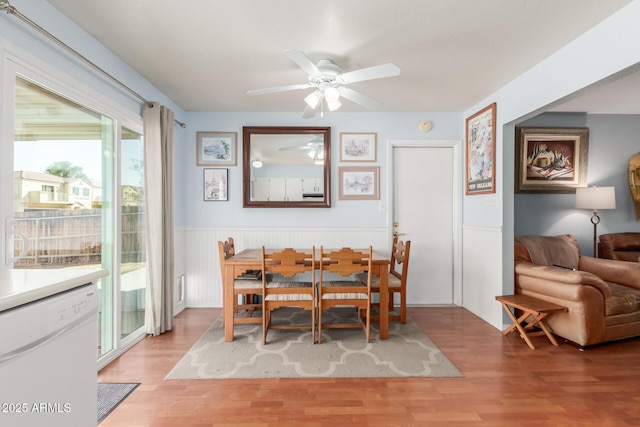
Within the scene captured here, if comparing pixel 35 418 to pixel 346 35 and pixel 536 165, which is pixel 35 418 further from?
pixel 536 165

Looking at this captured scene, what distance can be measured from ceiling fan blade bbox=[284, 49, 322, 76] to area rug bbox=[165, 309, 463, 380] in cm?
212

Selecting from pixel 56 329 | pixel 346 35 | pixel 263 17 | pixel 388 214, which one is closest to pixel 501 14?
pixel 346 35

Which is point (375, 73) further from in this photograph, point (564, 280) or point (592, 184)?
point (592, 184)

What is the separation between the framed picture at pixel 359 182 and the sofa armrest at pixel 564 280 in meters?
1.80

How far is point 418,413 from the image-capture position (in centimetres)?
185

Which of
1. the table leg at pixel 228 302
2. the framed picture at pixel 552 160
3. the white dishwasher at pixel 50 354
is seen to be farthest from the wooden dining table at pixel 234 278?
the framed picture at pixel 552 160

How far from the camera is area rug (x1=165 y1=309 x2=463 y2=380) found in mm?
2303

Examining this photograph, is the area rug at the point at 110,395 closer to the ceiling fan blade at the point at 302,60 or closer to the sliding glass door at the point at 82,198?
the sliding glass door at the point at 82,198

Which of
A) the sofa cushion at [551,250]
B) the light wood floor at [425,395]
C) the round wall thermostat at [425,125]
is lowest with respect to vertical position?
the light wood floor at [425,395]

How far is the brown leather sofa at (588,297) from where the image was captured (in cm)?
264

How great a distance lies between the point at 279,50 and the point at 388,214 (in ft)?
7.48

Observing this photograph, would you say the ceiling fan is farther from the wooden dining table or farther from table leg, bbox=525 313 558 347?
table leg, bbox=525 313 558 347

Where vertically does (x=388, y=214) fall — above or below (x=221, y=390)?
above

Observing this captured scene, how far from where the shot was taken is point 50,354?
1.00m
